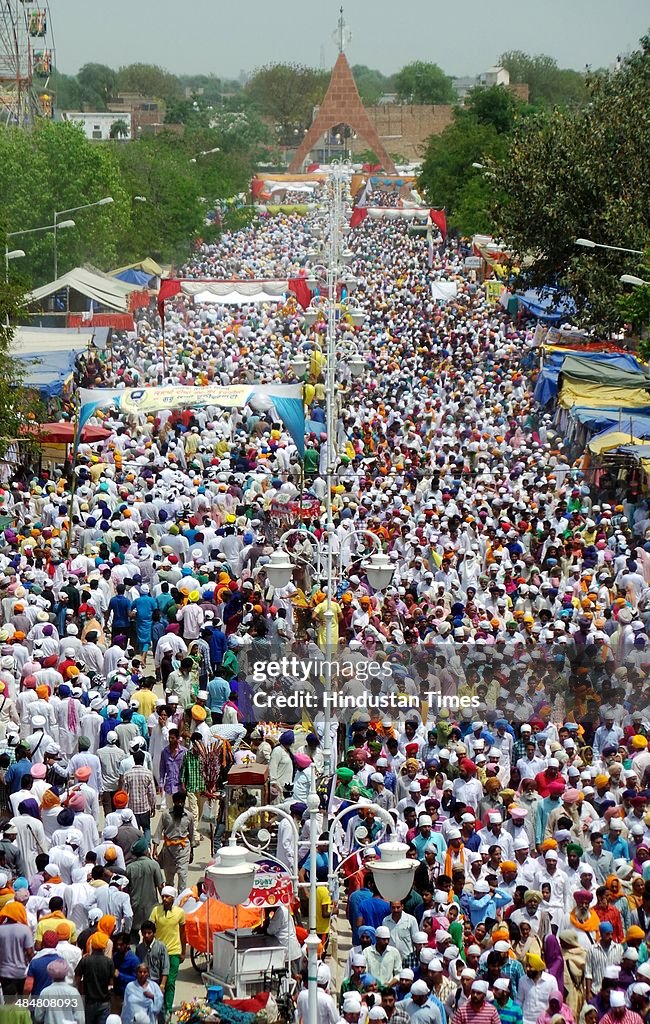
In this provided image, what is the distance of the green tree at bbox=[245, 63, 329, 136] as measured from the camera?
16700 cm

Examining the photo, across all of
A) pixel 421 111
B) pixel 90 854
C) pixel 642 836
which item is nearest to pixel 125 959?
pixel 90 854

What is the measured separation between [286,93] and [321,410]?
14424cm

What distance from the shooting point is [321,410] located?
28172 millimetres

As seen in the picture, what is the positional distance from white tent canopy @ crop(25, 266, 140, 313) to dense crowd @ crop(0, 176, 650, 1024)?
12.4m

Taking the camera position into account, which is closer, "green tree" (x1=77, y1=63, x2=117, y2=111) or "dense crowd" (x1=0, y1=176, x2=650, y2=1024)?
"dense crowd" (x1=0, y1=176, x2=650, y2=1024)

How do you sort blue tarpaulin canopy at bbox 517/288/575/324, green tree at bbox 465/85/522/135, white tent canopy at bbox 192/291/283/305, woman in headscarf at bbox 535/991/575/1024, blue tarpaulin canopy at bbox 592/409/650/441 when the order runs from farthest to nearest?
1. green tree at bbox 465/85/522/135
2. blue tarpaulin canopy at bbox 517/288/575/324
3. white tent canopy at bbox 192/291/283/305
4. blue tarpaulin canopy at bbox 592/409/650/441
5. woman in headscarf at bbox 535/991/575/1024

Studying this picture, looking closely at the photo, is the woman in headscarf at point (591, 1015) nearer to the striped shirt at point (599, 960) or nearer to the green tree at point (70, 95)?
the striped shirt at point (599, 960)

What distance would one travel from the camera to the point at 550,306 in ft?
131

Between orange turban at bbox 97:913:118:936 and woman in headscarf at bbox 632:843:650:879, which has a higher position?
orange turban at bbox 97:913:118:936

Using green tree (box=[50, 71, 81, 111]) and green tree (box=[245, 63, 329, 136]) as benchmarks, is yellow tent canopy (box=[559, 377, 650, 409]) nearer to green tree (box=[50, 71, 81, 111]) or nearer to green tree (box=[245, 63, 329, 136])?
green tree (box=[245, 63, 329, 136])

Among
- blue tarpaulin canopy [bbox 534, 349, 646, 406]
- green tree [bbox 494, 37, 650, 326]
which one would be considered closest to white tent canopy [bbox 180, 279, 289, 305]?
green tree [bbox 494, 37, 650, 326]

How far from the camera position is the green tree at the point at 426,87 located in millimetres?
169000

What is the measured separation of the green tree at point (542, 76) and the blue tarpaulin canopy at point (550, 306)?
380 feet

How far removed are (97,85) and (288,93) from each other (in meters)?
26.2
